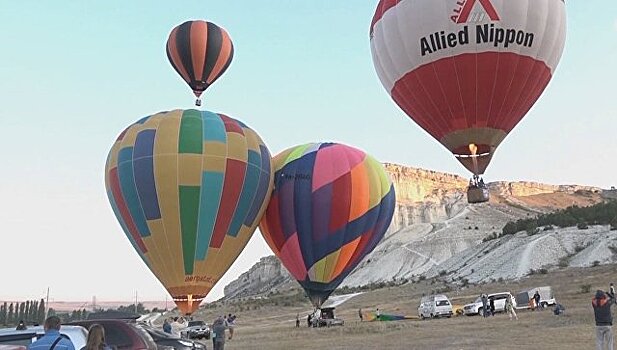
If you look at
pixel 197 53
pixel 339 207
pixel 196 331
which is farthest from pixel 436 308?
pixel 197 53

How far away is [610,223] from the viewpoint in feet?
217

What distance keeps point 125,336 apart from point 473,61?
12940 millimetres

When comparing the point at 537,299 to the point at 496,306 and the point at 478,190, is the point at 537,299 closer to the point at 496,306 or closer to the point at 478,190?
the point at 496,306

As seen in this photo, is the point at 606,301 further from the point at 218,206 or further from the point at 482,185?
the point at 218,206

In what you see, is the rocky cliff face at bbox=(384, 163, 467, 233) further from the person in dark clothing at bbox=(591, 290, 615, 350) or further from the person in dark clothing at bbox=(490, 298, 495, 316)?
the person in dark clothing at bbox=(591, 290, 615, 350)

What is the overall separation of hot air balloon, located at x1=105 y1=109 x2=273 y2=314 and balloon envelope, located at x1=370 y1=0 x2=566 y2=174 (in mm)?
7077

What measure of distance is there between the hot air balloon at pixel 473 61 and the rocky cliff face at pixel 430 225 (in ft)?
132

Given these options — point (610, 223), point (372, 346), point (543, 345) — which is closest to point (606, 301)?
point (543, 345)

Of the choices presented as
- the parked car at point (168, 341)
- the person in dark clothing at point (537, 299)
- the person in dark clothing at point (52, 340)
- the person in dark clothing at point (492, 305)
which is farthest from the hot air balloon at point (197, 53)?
the person in dark clothing at point (52, 340)

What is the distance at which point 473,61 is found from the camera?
60.0ft

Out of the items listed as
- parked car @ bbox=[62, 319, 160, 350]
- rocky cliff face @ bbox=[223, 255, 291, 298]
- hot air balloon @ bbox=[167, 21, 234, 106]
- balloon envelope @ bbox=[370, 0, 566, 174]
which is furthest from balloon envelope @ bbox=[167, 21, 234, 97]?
rocky cliff face @ bbox=[223, 255, 291, 298]

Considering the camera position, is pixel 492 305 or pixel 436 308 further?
pixel 436 308

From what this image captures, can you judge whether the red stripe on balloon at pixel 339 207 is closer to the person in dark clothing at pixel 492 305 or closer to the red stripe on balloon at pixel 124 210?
the red stripe on balloon at pixel 124 210

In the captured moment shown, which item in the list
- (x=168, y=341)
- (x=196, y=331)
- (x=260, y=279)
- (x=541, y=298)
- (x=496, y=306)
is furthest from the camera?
(x=260, y=279)
